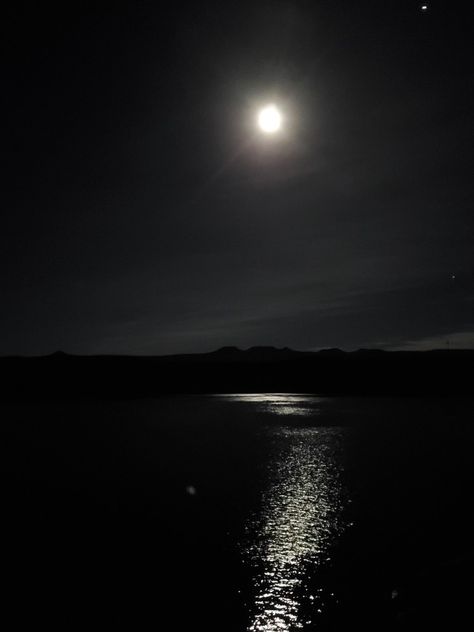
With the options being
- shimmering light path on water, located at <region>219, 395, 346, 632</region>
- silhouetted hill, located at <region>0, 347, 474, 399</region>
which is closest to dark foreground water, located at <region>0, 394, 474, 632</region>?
shimmering light path on water, located at <region>219, 395, 346, 632</region>

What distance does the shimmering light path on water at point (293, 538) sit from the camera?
8969 mm

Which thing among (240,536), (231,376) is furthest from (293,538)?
(231,376)

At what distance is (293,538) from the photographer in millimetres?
12633

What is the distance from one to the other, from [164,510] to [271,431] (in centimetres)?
2068

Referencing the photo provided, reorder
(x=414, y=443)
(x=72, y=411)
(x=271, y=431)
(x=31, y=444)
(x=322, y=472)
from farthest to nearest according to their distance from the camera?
(x=72, y=411)
(x=271, y=431)
(x=31, y=444)
(x=414, y=443)
(x=322, y=472)

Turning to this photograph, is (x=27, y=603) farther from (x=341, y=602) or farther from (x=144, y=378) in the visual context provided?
(x=144, y=378)

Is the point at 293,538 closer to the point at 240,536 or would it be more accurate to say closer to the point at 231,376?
the point at 240,536

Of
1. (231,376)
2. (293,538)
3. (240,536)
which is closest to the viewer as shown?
(293,538)

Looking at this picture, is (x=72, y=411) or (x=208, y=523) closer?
(x=208, y=523)

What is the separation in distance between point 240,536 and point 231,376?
110 m

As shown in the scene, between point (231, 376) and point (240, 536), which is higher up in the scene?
point (231, 376)

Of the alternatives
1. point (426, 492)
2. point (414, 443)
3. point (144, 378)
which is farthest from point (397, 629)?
point (144, 378)

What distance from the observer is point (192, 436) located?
34438 millimetres

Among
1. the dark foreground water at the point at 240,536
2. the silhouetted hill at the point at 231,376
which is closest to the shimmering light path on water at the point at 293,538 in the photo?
the dark foreground water at the point at 240,536
